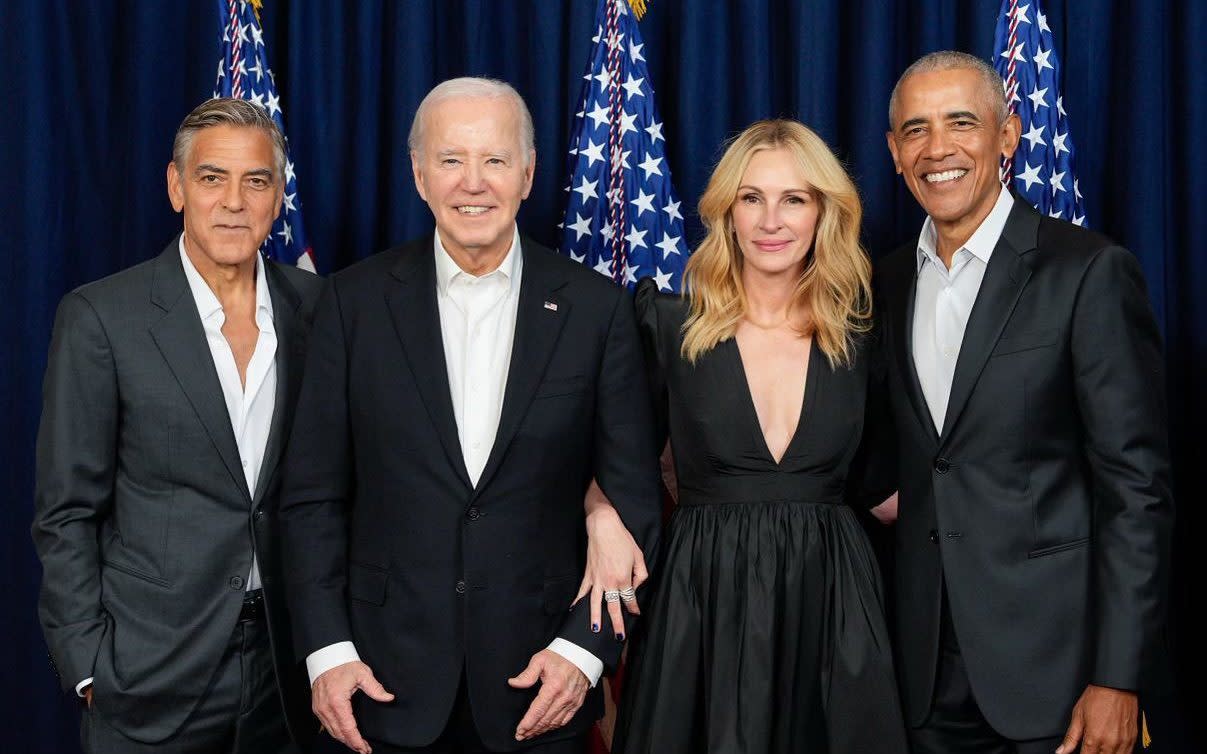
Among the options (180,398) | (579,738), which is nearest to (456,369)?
(180,398)

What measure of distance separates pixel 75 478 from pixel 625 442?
3.55ft

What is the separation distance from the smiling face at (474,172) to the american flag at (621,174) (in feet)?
3.28

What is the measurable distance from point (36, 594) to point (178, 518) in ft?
4.92

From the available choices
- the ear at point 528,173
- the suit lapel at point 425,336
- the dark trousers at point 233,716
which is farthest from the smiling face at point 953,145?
the dark trousers at point 233,716

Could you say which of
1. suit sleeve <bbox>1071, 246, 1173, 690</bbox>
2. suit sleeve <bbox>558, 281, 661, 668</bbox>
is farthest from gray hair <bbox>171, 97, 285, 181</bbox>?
suit sleeve <bbox>1071, 246, 1173, 690</bbox>

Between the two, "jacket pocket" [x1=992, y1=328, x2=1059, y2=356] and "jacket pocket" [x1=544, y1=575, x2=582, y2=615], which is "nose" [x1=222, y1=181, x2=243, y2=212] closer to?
"jacket pocket" [x1=544, y1=575, x2=582, y2=615]

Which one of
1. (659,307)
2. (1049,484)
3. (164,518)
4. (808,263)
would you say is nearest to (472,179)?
(659,307)

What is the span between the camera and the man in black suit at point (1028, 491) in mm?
2281

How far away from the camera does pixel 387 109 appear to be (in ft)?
12.3

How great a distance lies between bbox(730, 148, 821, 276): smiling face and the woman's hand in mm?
637

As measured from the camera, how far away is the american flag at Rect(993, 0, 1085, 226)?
10.7ft

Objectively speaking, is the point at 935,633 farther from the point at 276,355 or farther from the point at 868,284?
the point at 276,355

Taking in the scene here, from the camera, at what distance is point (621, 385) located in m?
2.43

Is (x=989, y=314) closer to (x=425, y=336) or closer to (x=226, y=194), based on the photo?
(x=425, y=336)
